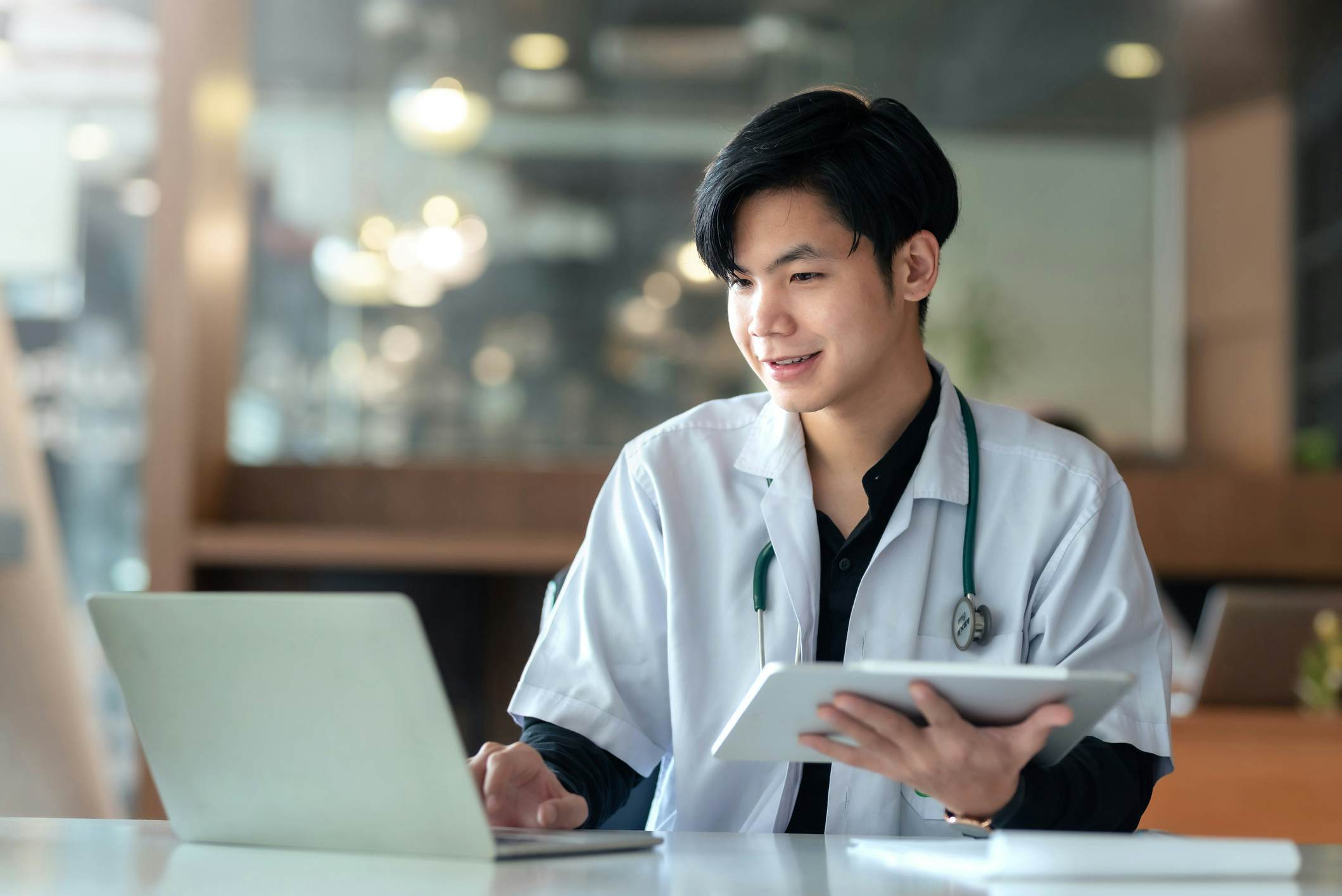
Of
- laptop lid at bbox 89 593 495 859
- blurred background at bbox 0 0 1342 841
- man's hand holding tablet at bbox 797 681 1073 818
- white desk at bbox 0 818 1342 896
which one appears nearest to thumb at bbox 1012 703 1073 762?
man's hand holding tablet at bbox 797 681 1073 818

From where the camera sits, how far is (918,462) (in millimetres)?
1452

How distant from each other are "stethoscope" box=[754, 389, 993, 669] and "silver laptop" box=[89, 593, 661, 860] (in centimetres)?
34

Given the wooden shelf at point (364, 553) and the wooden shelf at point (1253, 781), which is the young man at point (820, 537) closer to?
the wooden shelf at point (1253, 781)

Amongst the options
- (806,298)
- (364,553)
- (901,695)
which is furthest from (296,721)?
(364,553)

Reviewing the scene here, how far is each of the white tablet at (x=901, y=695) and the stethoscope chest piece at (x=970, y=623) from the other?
0.27 meters

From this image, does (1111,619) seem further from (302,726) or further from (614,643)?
(302,726)

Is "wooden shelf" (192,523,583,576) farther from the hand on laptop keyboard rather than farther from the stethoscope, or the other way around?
the hand on laptop keyboard

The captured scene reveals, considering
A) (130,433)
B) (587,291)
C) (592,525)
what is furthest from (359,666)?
(587,291)

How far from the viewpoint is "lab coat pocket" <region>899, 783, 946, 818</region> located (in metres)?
1.30

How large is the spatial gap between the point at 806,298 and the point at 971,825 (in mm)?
506

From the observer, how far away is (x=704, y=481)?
4.81ft

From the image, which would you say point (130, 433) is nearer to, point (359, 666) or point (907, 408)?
point (907, 408)

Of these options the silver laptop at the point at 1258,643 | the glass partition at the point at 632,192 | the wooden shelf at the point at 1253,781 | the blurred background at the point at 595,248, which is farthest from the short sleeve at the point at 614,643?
the glass partition at the point at 632,192

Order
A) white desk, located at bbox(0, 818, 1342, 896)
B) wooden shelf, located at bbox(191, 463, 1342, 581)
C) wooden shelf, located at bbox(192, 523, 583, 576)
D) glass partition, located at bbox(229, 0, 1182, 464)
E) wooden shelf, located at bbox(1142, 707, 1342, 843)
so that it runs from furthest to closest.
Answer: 1. glass partition, located at bbox(229, 0, 1182, 464)
2. wooden shelf, located at bbox(191, 463, 1342, 581)
3. wooden shelf, located at bbox(192, 523, 583, 576)
4. wooden shelf, located at bbox(1142, 707, 1342, 843)
5. white desk, located at bbox(0, 818, 1342, 896)
